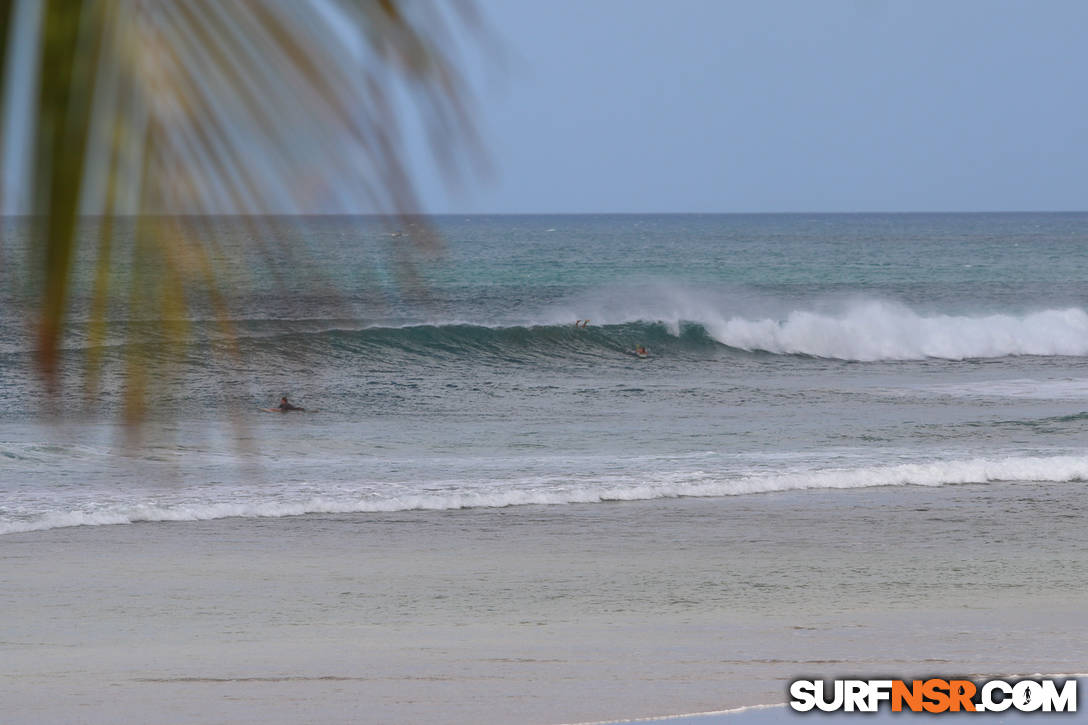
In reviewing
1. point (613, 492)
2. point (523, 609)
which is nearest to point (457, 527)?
point (613, 492)

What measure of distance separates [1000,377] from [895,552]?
16.1 m

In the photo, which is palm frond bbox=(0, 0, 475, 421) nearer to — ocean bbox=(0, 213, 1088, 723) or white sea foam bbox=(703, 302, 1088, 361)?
ocean bbox=(0, 213, 1088, 723)

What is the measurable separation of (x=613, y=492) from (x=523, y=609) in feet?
13.1

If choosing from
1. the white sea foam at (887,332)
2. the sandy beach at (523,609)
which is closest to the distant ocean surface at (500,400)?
the white sea foam at (887,332)

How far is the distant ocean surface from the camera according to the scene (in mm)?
493

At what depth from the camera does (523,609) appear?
291 inches

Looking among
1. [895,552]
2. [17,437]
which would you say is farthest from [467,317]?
[895,552]

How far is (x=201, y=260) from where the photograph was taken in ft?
1.49

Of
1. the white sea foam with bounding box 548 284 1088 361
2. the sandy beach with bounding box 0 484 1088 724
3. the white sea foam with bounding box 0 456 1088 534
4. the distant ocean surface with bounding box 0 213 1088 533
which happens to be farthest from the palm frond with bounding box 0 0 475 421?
the white sea foam with bounding box 548 284 1088 361

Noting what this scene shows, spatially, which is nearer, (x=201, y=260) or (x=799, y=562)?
(x=201, y=260)

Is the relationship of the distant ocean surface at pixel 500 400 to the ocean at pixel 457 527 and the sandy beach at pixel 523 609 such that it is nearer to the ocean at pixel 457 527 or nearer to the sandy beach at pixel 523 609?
the ocean at pixel 457 527

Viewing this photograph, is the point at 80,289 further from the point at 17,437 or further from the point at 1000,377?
the point at 1000,377

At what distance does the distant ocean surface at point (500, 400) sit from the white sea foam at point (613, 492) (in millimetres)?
33

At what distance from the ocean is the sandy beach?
31 millimetres
